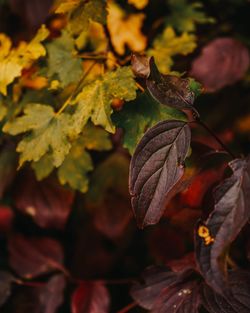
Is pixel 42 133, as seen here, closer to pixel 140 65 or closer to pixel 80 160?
pixel 80 160

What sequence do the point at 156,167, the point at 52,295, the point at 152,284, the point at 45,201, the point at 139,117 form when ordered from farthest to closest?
the point at 45,201 < the point at 52,295 < the point at 152,284 < the point at 139,117 < the point at 156,167

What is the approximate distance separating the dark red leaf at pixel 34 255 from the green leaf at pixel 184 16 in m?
0.82

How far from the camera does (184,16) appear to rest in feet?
5.02

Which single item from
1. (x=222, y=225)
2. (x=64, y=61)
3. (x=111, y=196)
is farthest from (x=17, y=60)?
(x=222, y=225)

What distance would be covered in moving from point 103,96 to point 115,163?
0.49 m

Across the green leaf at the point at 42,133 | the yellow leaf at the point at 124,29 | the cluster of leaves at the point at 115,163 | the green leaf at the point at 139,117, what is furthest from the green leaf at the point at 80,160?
the yellow leaf at the point at 124,29

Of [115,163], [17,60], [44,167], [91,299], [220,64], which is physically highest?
[17,60]

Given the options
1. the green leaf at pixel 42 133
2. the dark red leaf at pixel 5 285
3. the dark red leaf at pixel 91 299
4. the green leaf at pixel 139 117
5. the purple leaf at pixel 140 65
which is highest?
the purple leaf at pixel 140 65

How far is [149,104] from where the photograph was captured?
110 cm

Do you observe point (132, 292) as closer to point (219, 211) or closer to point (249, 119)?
point (219, 211)

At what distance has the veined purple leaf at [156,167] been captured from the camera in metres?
0.94

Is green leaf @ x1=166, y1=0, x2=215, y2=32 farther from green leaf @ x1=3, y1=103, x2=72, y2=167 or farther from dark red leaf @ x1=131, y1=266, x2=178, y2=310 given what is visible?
dark red leaf @ x1=131, y1=266, x2=178, y2=310

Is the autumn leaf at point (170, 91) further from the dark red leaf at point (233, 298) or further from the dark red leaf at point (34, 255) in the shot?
the dark red leaf at point (34, 255)

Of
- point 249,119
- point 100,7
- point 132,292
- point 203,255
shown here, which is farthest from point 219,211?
point 249,119
